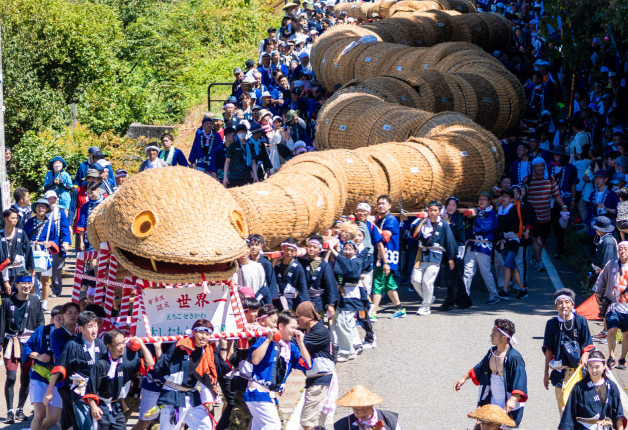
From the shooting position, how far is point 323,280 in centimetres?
1023

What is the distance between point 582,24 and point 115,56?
20612 millimetres

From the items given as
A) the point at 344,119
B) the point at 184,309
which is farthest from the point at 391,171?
the point at 184,309

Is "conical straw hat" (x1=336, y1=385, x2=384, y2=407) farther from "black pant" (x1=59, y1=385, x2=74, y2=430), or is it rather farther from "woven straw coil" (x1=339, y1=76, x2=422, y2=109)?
"woven straw coil" (x1=339, y1=76, x2=422, y2=109)

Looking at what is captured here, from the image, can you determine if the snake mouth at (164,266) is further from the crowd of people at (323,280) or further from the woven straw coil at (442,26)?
the woven straw coil at (442,26)

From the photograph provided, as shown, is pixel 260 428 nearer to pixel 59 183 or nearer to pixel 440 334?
pixel 440 334

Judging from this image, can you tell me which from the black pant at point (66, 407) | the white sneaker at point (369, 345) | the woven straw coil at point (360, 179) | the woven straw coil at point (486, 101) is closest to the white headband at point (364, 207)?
Answer: the woven straw coil at point (360, 179)

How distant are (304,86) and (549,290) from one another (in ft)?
29.2

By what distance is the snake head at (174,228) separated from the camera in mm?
7570

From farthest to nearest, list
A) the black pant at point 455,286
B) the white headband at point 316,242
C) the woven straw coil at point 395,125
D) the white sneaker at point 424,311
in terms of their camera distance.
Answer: the woven straw coil at point 395,125 < the black pant at point 455,286 < the white sneaker at point 424,311 < the white headband at point 316,242

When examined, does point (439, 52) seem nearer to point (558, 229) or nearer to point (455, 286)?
point (558, 229)

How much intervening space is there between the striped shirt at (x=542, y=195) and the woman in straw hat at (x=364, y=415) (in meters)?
8.32

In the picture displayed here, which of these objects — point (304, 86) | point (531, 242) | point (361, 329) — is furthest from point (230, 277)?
point (304, 86)

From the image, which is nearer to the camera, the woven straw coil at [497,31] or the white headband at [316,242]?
the white headband at [316,242]

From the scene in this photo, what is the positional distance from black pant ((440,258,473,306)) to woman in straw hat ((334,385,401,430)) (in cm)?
597
